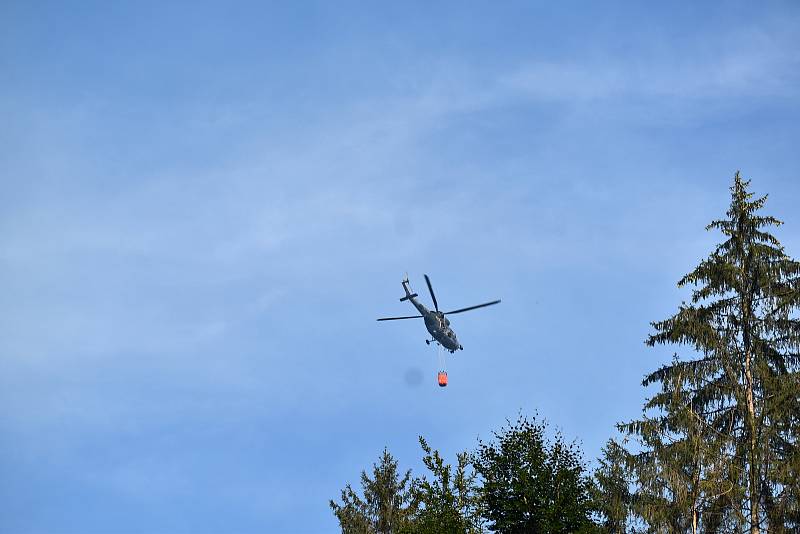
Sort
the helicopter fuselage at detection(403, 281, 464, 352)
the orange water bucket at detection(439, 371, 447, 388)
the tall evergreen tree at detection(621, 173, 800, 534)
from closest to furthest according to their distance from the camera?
the tall evergreen tree at detection(621, 173, 800, 534) < the orange water bucket at detection(439, 371, 447, 388) < the helicopter fuselage at detection(403, 281, 464, 352)

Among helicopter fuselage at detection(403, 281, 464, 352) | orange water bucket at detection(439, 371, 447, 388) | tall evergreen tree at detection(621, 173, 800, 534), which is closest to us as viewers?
tall evergreen tree at detection(621, 173, 800, 534)

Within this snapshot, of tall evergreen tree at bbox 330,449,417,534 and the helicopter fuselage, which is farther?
the helicopter fuselage

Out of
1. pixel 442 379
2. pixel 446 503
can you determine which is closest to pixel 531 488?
pixel 446 503

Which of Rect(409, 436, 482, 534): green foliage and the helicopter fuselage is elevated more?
the helicopter fuselage

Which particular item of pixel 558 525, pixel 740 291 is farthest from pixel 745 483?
pixel 558 525

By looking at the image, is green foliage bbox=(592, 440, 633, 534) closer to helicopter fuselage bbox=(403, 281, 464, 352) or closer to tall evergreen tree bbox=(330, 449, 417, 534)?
tall evergreen tree bbox=(330, 449, 417, 534)

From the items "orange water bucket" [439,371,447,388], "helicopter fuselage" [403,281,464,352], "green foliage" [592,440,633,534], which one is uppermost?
"helicopter fuselage" [403,281,464,352]

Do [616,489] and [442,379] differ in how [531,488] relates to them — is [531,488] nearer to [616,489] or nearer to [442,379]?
[616,489]

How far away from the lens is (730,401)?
38188mm

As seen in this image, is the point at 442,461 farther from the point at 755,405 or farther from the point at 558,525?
the point at 755,405

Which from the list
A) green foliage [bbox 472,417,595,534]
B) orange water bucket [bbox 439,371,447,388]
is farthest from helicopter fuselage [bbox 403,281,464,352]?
green foliage [bbox 472,417,595,534]

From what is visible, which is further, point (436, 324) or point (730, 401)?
point (436, 324)

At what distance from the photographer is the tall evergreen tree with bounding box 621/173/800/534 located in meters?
34.7

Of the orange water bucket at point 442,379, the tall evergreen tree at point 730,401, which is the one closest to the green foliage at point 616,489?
the tall evergreen tree at point 730,401
